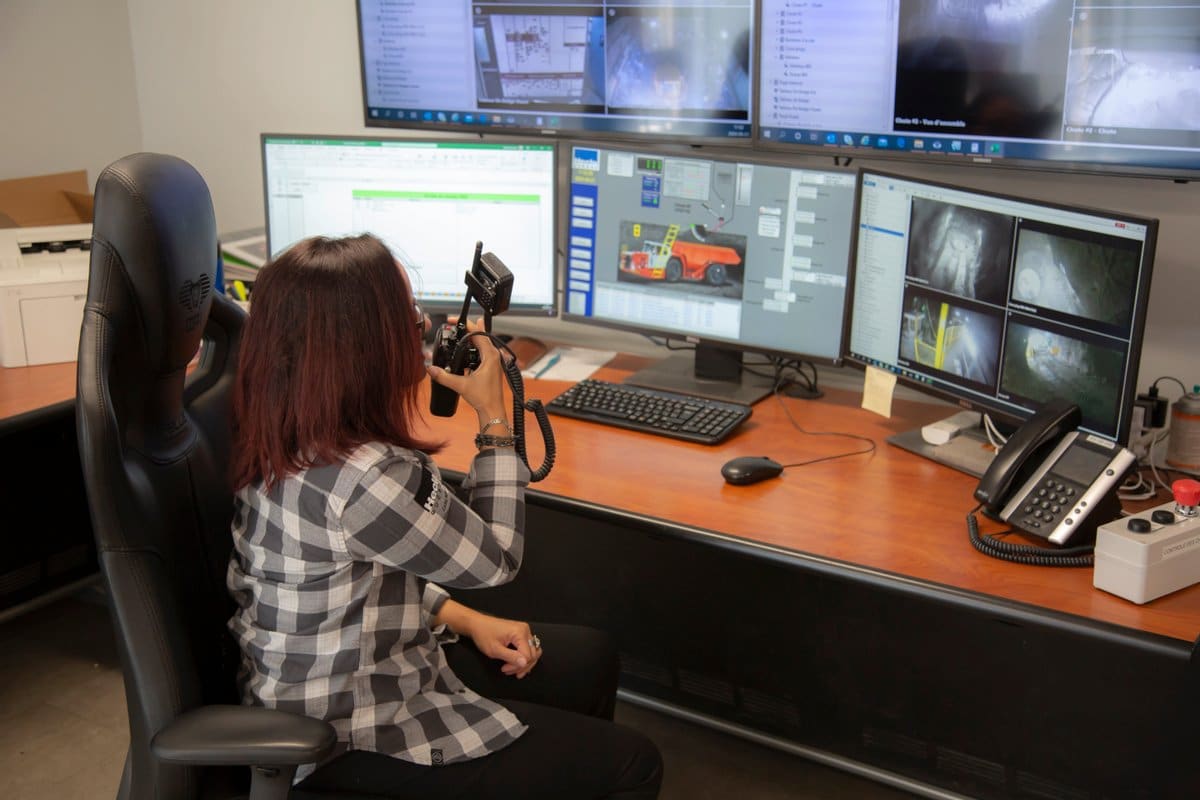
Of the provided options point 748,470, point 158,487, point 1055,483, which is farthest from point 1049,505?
point 158,487

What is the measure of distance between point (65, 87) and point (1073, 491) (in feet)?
9.14

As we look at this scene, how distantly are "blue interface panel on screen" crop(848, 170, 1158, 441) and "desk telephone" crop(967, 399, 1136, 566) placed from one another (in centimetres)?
7

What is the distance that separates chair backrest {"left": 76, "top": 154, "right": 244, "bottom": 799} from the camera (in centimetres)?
136

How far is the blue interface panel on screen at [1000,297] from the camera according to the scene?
177 cm

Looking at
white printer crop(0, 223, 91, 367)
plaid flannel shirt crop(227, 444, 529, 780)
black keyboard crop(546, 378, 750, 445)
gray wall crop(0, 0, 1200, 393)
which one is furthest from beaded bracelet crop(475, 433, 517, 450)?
white printer crop(0, 223, 91, 367)

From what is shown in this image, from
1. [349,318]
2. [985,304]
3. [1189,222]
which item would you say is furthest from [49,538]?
[1189,222]

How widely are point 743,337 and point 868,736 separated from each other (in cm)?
82

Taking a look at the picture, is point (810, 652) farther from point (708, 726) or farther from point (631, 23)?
point (631, 23)

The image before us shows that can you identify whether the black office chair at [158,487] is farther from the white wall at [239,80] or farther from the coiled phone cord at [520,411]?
the white wall at [239,80]

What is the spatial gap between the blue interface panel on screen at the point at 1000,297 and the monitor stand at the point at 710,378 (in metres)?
0.26

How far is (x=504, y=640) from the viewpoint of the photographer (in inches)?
69.2

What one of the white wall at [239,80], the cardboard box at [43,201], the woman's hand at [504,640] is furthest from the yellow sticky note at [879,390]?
the cardboard box at [43,201]

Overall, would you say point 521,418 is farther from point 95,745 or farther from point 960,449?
point 95,745

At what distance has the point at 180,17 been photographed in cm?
323
